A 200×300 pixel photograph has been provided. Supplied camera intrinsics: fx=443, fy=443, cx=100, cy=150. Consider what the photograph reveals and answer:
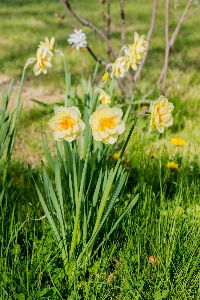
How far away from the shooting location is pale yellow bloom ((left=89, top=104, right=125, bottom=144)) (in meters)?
1.26

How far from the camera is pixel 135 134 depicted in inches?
112

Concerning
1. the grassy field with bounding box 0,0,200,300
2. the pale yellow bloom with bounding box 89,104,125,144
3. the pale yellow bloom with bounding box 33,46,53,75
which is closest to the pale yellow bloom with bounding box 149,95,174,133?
the pale yellow bloom with bounding box 89,104,125,144

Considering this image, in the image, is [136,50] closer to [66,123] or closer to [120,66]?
[120,66]

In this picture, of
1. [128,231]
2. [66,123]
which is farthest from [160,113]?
[128,231]

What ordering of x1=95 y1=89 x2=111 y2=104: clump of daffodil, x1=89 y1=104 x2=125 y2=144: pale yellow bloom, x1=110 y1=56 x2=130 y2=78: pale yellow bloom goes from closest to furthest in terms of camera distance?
x1=89 y1=104 x2=125 y2=144: pale yellow bloom → x1=95 y1=89 x2=111 y2=104: clump of daffodil → x1=110 y1=56 x2=130 y2=78: pale yellow bloom

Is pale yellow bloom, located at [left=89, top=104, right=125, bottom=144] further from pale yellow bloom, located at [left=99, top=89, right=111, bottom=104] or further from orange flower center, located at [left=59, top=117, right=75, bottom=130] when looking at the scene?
pale yellow bloom, located at [left=99, top=89, right=111, bottom=104]

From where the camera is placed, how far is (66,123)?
129 cm

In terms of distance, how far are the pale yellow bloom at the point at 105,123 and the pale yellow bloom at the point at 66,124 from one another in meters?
0.04

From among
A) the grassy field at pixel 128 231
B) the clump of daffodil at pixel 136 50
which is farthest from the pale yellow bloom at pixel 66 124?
the clump of daffodil at pixel 136 50

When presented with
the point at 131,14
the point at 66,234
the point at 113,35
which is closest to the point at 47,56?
the point at 66,234

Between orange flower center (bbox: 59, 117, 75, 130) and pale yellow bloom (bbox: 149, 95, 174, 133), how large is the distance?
24cm

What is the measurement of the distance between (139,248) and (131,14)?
655 centimetres

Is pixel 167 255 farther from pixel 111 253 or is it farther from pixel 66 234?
pixel 66 234

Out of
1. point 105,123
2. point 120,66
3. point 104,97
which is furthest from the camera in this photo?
point 120,66
